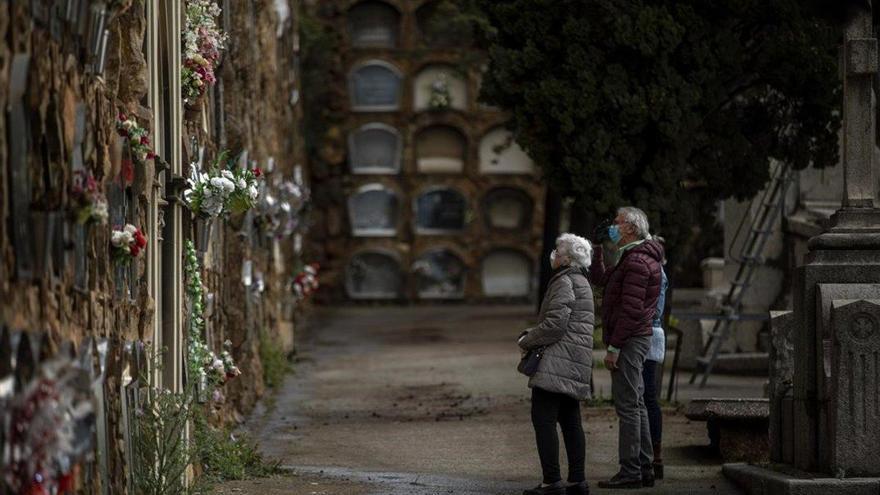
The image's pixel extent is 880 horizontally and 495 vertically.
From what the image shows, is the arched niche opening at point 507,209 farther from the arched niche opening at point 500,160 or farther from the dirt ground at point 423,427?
the dirt ground at point 423,427

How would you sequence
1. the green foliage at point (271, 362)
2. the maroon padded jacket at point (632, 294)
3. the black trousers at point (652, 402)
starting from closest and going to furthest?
the maroon padded jacket at point (632, 294) < the black trousers at point (652, 402) < the green foliage at point (271, 362)

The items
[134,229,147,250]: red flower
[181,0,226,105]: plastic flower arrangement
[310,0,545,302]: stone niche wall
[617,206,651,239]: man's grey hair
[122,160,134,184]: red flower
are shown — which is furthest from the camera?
[310,0,545,302]: stone niche wall

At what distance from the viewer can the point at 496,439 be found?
10.2 metres

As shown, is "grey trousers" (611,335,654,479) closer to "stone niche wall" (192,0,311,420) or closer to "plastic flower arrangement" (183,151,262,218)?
"plastic flower arrangement" (183,151,262,218)

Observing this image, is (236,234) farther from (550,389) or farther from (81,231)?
(81,231)

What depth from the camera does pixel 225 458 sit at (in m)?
8.54

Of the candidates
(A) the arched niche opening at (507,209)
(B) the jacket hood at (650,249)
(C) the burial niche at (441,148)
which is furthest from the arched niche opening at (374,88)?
(B) the jacket hood at (650,249)

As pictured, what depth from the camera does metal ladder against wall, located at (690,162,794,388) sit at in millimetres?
13438

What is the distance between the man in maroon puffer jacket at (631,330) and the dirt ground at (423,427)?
17 centimetres

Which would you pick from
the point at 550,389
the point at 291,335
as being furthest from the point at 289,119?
the point at 550,389

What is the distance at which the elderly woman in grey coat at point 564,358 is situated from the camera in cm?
768

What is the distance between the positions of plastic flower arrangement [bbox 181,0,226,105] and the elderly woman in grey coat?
198cm

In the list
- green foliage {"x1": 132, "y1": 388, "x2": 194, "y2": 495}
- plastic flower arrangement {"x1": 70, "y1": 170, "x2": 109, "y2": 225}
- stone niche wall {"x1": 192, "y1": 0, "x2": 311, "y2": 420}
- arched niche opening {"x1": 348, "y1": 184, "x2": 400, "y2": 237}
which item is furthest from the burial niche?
plastic flower arrangement {"x1": 70, "y1": 170, "x2": 109, "y2": 225}

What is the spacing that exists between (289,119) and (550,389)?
11.5 m
